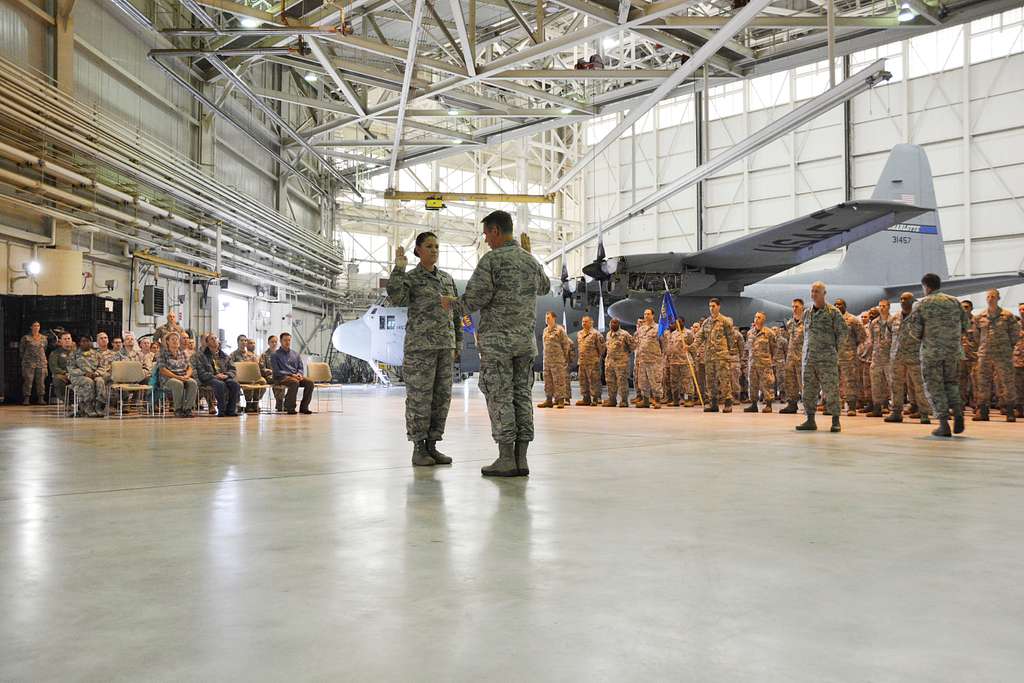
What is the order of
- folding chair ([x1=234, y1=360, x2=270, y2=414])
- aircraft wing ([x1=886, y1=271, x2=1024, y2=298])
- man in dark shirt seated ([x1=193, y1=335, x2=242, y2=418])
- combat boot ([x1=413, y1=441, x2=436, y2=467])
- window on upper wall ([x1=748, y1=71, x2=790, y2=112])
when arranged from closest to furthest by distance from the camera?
combat boot ([x1=413, y1=441, x2=436, y2=467]), man in dark shirt seated ([x1=193, y1=335, x2=242, y2=418]), folding chair ([x1=234, y1=360, x2=270, y2=414]), aircraft wing ([x1=886, y1=271, x2=1024, y2=298]), window on upper wall ([x1=748, y1=71, x2=790, y2=112])

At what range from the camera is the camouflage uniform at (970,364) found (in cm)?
1080

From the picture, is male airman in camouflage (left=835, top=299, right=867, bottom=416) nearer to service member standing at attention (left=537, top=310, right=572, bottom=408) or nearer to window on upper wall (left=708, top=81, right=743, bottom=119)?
service member standing at attention (left=537, top=310, right=572, bottom=408)

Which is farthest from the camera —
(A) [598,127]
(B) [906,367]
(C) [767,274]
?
(A) [598,127]

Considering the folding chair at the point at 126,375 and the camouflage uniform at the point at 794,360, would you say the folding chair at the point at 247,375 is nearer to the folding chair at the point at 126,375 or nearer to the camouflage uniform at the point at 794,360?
the folding chair at the point at 126,375

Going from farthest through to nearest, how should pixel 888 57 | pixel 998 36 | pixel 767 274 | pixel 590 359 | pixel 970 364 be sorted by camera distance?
pixel 888 57 → pixel 998 36 → pixel 767 274 → pixel 590 359 → pixel 970 364

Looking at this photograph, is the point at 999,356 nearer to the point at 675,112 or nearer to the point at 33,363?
the point at 33,363

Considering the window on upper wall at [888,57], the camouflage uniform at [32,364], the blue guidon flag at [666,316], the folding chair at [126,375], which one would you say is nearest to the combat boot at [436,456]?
the folding chair at [126,375]

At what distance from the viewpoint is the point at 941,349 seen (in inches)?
288

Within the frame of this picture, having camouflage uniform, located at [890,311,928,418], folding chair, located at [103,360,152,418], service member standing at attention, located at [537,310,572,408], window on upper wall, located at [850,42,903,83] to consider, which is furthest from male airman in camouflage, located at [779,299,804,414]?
window on upper wall, located at [850,42,903,83]

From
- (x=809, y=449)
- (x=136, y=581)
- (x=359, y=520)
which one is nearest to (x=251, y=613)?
(x=136, y=581)

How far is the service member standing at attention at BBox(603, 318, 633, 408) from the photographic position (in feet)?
45.3

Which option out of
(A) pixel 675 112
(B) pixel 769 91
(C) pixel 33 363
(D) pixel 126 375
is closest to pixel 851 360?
(D) pixel 126 375

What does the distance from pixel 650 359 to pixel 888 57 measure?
62.0 feet

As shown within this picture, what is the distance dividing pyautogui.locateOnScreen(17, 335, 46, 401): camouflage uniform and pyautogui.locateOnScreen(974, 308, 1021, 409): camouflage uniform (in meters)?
14.6
